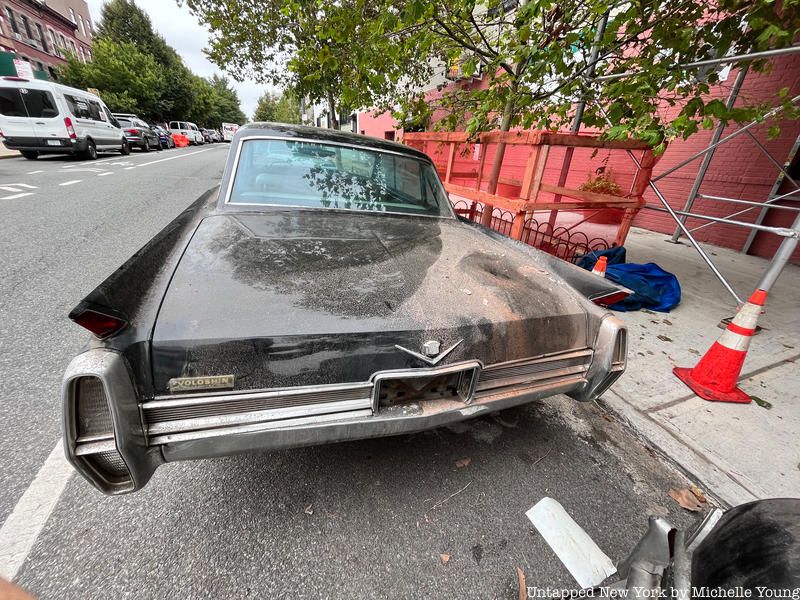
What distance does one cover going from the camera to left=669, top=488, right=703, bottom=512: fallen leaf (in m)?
1.84

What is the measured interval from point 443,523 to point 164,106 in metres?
42.1

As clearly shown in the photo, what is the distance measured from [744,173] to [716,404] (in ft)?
19.9

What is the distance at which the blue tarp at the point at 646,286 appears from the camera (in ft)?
13.1

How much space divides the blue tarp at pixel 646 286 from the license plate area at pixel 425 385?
3.18 m

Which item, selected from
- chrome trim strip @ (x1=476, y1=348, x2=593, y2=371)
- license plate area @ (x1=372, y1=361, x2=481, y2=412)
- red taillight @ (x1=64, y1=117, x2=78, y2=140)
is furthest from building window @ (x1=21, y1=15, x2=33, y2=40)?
chrome trim strip @ (x1=476, y1=348, x2=593, y2=371)

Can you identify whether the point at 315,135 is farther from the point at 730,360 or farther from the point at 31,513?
the point at 730,360

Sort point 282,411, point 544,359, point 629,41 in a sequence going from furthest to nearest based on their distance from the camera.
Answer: point 629,41 → point 544,359 → point 282,411

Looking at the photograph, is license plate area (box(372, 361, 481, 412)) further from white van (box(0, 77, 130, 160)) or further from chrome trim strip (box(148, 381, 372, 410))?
white van (box(0, 77, 130, 160))

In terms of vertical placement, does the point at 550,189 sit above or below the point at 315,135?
below

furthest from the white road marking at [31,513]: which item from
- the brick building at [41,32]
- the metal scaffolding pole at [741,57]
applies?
the brick building at [41,32]

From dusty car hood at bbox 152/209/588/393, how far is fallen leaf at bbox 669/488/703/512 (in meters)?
1.01

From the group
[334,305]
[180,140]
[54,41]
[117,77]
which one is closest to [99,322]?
[334,305]

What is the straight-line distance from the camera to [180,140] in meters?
Answer: 27.6

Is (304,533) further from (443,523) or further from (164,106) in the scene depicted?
(164,106)
